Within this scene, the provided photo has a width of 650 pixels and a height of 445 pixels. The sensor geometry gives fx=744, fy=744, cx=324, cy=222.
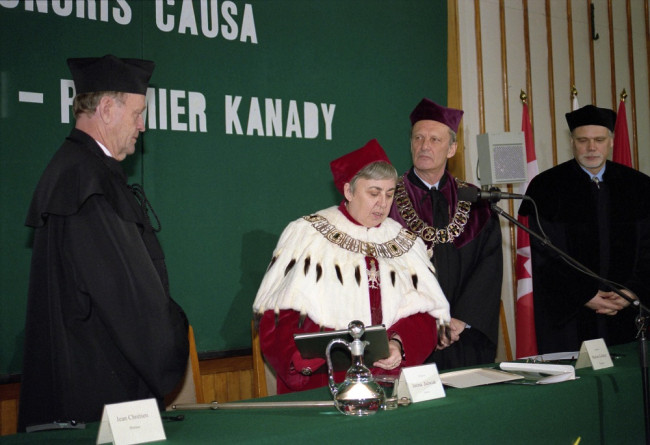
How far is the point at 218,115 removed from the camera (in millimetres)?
4191

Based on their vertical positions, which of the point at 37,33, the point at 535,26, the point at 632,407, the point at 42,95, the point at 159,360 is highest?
the point at 535,26

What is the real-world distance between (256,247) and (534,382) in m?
2.20

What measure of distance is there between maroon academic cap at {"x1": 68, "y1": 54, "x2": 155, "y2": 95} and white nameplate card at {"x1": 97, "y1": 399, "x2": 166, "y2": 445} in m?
1.28

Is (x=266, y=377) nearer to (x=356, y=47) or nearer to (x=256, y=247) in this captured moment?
(x=256, y=247)

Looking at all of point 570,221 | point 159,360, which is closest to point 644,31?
point 570,221

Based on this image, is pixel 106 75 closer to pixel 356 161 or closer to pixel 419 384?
pixel 356 161

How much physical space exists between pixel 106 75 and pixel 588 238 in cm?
290


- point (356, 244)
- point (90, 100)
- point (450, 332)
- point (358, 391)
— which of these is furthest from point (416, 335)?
point (90, 100)

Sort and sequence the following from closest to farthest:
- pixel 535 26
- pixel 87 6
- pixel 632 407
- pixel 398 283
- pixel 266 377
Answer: pixel 632 407 → pixel 398 283 → pixel 266 377 → pixel 87 6 → pixel 535 26

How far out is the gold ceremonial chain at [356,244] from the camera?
320cm

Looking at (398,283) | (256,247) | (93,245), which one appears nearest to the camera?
(93,245)

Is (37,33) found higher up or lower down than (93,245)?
higher up

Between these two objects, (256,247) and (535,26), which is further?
(535,26)

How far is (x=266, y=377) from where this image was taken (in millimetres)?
3475
